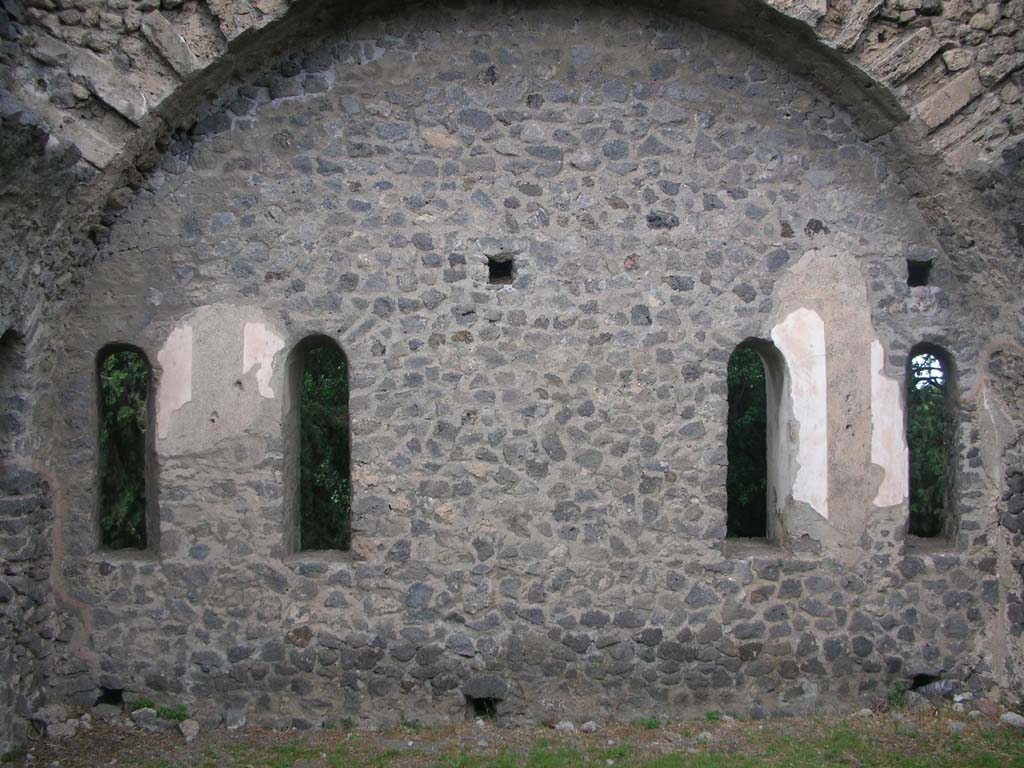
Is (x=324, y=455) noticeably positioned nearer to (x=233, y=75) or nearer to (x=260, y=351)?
(x=260, y=351)

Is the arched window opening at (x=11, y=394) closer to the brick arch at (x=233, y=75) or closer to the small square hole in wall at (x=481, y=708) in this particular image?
the brick arch at (x=233, y=75)

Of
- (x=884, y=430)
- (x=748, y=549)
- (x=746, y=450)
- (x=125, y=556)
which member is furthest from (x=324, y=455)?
(x=884, y=430)

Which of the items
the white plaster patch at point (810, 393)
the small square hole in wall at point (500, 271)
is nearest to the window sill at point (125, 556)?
the small square hole in wall at point (500, 271)

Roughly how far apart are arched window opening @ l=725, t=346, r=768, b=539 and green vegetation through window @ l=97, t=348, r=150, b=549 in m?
7.40

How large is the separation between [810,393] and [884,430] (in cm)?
61

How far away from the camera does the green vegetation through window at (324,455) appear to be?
11344 millimetres

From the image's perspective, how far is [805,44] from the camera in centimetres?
592

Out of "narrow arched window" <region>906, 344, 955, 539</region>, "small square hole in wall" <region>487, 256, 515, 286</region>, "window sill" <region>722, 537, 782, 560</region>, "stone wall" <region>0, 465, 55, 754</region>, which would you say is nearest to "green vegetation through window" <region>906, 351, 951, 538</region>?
"narrow arched window" <region>906, 344, 955, 539</region>

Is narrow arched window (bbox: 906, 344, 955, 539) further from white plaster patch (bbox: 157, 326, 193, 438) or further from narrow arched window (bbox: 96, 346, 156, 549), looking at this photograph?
narrow arched window (bbox: 96, 346, 156, 549)

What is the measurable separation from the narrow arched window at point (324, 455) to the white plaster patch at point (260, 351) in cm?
470

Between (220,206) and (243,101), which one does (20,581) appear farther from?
(243,101)

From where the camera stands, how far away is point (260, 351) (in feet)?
19.7

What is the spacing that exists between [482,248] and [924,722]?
14.8 ft

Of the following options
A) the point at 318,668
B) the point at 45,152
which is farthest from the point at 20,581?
the point at 45,152
